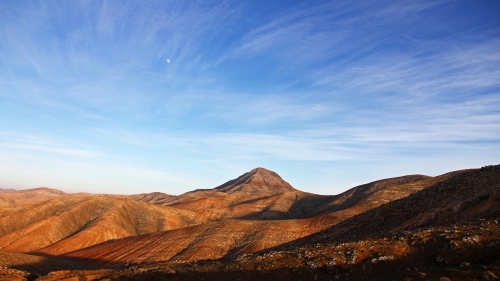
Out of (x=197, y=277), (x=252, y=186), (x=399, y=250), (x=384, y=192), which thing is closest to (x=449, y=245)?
(x=399, y=250)

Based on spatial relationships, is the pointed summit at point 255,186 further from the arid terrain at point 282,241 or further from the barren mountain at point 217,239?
the barren mountain at point 217,239

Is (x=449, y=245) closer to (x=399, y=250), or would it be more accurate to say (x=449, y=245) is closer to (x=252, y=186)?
(x=399, y=250)

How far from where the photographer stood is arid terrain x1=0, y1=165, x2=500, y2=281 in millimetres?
14859

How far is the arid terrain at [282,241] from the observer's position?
48.8ft

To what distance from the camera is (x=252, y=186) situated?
17575cm

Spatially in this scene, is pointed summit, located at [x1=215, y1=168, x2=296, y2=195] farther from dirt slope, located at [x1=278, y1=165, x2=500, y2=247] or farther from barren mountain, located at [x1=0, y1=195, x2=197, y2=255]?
dirt slope, located at [x1=278, y1=165, x2=500, y2=247]

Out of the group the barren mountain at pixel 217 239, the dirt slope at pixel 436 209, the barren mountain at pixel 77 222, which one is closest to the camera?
the dirt slope at pixel 436 209

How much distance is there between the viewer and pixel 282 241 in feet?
152

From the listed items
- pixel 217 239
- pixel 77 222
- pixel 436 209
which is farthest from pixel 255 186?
pixel 436 209

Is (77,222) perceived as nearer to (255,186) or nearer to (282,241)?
(282,241)

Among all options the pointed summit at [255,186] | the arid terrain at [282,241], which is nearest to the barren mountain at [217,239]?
the arid terrain at [282,241]

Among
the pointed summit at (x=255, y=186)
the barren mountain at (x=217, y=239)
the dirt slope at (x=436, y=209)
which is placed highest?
the pointed summit at (x=255, y=186)

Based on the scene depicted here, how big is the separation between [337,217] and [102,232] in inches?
1703

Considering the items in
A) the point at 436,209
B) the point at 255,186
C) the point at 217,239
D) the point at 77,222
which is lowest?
the point at 217,239
